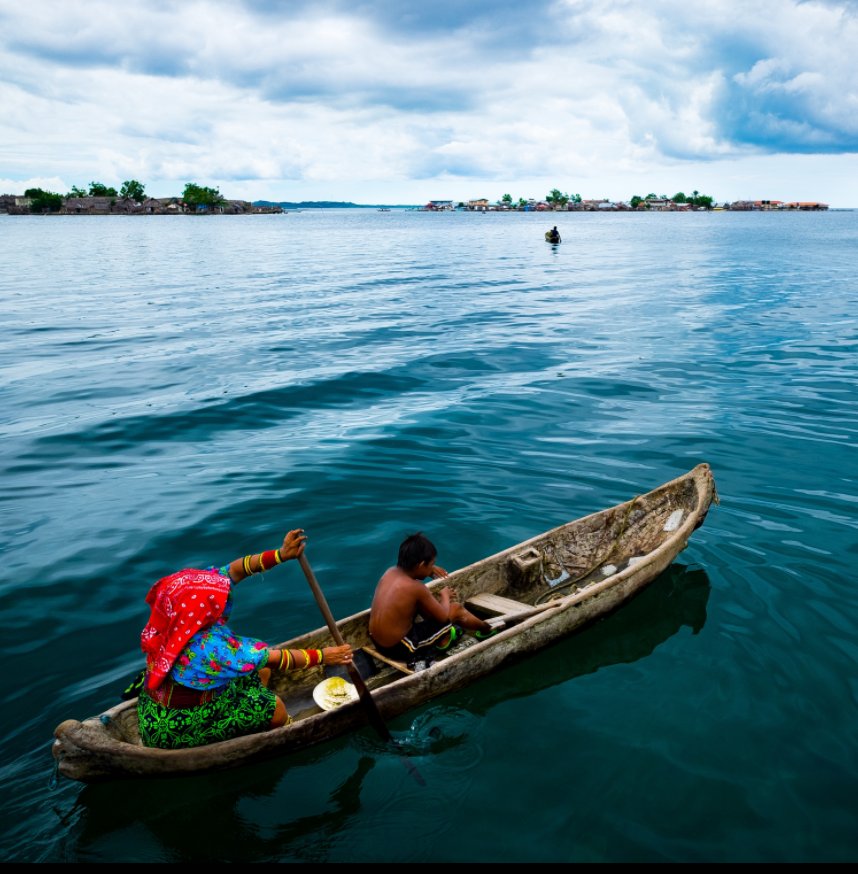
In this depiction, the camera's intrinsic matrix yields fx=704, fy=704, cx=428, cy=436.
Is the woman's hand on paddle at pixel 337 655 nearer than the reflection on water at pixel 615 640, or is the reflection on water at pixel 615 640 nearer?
the woman's hand on paddle at pixel 337 655

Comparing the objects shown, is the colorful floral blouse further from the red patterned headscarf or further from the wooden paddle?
the wooden paddle

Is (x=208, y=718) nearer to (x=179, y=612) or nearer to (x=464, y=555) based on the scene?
(x=179, y=612)

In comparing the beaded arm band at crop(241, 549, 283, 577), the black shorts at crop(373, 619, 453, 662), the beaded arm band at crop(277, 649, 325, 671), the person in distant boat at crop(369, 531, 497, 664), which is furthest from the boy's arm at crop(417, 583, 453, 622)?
the beaded arm band at crop(241, 549, 283, 577)

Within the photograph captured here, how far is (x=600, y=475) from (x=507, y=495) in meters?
1.64

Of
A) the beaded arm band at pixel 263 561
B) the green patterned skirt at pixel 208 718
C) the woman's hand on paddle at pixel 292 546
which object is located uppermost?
the woman's hand on paddle at pixel 292 546

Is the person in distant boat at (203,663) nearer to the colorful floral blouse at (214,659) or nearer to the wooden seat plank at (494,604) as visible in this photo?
the colorful floral blouse at (214,659)

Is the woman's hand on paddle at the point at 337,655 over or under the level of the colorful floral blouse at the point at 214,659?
under

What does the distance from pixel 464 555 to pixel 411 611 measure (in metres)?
2.49

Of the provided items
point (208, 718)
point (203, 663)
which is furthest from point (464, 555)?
point (203, 663)

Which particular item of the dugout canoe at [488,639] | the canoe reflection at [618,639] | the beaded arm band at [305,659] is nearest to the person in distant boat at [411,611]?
the dugout canoe at [488,639]

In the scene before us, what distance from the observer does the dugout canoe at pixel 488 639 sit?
194 inches

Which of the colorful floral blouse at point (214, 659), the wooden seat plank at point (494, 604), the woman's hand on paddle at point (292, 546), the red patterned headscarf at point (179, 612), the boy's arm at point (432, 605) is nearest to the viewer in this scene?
the red patterned headscarf at point (179, 612)

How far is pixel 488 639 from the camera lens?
21.0 ft

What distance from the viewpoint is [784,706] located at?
6148 mm
